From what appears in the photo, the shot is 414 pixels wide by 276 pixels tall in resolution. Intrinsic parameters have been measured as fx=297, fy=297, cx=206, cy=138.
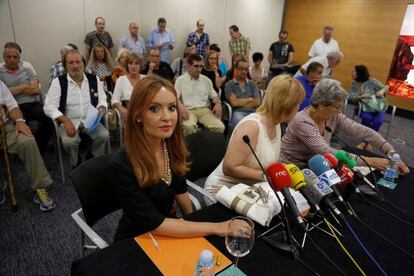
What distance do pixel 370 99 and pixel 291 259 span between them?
3829 mm

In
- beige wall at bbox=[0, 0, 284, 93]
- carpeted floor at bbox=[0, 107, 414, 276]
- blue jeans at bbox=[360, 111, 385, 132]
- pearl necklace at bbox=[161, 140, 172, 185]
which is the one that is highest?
beige wall at bbox=[0, 0, 284, 93]

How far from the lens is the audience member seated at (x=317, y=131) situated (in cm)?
180

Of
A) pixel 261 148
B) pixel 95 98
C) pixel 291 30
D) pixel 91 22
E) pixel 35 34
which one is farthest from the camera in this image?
pixel 291 30

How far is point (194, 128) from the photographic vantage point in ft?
10.7

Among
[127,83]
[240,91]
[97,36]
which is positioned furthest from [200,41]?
[127,83]

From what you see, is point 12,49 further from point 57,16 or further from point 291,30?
point 291,30

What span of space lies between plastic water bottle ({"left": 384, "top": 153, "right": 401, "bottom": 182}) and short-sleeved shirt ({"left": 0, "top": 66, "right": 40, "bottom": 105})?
335cm

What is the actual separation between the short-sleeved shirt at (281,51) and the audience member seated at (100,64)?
4021mm

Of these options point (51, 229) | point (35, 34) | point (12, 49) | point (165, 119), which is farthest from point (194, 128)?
point (35, 34)

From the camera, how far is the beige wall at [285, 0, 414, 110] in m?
6.30

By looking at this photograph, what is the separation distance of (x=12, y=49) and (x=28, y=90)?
423mm

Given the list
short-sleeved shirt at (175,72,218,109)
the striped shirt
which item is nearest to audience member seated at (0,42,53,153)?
short-sleeved shirt at (175,72,218,109)

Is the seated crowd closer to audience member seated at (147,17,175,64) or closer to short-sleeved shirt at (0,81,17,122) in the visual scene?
short-sleeved shirt at (0,81,17,122)

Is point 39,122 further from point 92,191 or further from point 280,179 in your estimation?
point 280,179
